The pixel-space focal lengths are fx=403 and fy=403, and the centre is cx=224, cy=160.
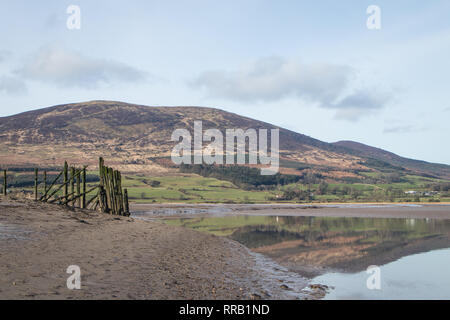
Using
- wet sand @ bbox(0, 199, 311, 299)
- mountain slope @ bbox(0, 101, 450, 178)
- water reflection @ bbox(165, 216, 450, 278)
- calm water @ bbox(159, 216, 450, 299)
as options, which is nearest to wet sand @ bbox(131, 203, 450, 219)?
water reflection @ bbox(165, 216, 450, 278)

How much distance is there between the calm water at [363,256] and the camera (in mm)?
13289

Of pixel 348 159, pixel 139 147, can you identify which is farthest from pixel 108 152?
pixel 348 159

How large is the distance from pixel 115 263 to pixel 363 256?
490 inches

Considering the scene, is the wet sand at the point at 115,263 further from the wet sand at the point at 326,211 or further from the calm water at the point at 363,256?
the wet sand at the point at 326,211

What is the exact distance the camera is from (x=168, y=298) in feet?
31.7

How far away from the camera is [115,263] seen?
12.7 meters

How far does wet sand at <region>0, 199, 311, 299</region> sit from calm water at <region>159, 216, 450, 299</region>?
5.53ft

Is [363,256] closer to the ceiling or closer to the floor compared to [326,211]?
closer to the ceiling

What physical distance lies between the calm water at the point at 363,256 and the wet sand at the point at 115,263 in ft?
5.53

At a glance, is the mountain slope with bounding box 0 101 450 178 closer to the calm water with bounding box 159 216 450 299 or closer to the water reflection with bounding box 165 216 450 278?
the water reflection with bounding box 165 216 450 278

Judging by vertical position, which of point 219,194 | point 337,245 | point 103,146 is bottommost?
point 337,245

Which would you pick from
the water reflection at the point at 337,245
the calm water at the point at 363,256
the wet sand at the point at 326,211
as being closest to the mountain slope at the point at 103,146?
the wet sand at the point at 326,211

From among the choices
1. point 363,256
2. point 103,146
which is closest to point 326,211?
point 363,256

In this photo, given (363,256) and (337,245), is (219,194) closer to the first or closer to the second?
(337,245)
